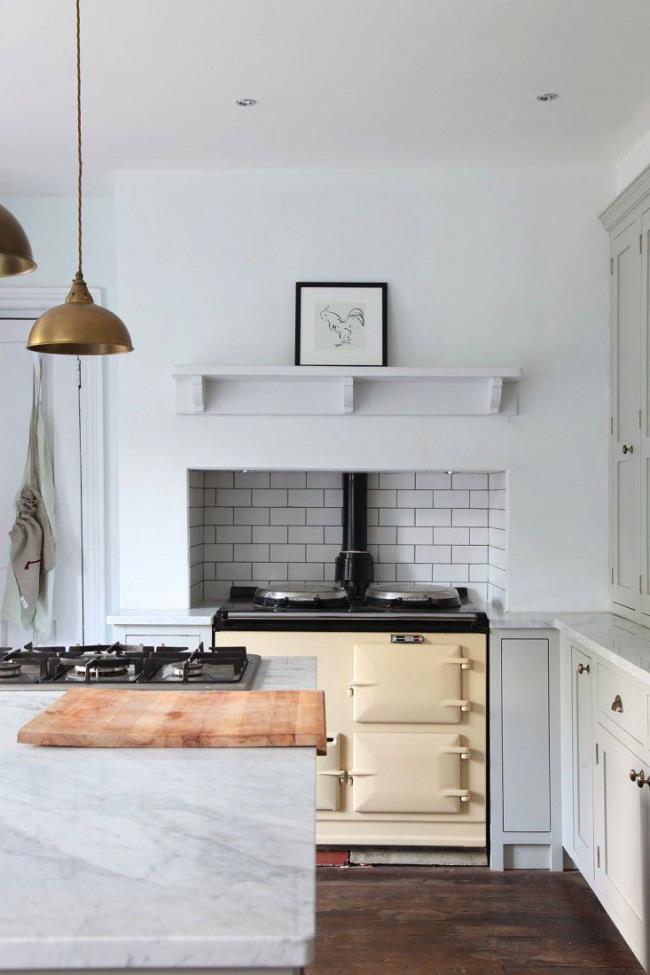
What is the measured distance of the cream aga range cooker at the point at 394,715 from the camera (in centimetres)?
366

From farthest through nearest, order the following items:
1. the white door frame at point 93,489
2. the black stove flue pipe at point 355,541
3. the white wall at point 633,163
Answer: the white door frame at point 93,489 → the black stove flue pipe at point 355,541 → the white wall at point 633,163

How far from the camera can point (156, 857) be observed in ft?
4.18

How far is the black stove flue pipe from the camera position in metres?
4.03

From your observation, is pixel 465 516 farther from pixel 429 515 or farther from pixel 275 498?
pixel 275 498

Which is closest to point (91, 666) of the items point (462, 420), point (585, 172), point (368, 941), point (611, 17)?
point (368, 941)

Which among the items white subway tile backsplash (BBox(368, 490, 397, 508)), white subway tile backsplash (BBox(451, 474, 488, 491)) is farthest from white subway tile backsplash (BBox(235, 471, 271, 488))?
white subway tile backsplash (BBox(451, 474, 488, 491))

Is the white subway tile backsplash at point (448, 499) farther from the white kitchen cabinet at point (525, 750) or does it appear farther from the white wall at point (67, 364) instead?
the white wall at point (67, 364)

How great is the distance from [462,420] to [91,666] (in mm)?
1989

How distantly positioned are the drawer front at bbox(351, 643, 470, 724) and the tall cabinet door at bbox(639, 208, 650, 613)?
2.52 feet

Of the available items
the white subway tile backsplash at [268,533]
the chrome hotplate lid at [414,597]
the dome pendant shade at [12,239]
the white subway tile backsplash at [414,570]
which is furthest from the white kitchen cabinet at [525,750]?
the dome pendant shade at [12,239]

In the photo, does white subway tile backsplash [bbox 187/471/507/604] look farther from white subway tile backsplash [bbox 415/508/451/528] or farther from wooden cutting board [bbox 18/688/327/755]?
wooden cutting board [bbox 18/688/327/755]

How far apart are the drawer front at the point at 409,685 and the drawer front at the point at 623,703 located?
682 millimetres

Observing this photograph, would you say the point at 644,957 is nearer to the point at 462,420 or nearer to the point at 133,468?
the point at 462,420

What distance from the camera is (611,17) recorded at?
2.66 meters
